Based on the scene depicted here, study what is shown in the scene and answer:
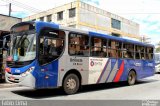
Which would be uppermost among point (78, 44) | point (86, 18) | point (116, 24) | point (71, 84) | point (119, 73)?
point (86, 18)

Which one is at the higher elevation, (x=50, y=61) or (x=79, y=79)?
(x=50, y=61)

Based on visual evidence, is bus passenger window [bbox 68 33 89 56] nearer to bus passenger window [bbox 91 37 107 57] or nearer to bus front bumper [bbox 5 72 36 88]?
bus passenger window [bbox 91 37 107 57]

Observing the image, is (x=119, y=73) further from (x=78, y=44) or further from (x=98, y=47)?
(x=78, y=44)

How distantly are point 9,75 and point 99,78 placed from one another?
4.49 meters

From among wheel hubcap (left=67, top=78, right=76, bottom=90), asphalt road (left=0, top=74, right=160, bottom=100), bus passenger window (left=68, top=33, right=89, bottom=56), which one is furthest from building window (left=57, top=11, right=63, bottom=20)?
wheel hubcap (left=67, top=78, right=76, bottom=90)

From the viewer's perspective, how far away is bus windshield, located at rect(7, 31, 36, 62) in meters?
9.71

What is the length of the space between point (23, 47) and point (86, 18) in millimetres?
37822

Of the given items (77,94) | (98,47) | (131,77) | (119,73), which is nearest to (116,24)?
(131,77)

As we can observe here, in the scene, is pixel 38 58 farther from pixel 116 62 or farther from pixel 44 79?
pixel 116 62

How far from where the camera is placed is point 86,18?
47.2 meters

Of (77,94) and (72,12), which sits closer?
(77,94)

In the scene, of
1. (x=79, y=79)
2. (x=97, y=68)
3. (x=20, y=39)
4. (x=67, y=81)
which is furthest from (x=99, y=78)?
(x=20, y=39)

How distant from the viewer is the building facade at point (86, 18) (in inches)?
1817

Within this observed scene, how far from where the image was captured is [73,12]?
154 ft
